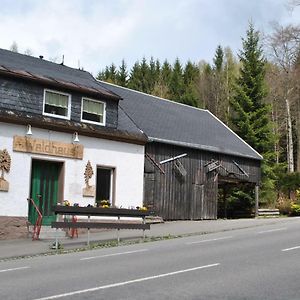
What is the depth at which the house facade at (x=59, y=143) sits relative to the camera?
20.2 metres

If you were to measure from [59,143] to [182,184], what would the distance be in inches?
326

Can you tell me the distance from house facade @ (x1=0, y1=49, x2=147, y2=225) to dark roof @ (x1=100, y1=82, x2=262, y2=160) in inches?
89.2

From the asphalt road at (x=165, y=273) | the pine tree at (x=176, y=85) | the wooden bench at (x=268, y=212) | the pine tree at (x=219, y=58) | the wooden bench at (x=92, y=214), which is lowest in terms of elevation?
the asphalt road at (x=165, y=273)

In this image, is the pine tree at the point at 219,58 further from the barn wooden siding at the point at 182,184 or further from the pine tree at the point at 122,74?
the barn wooden siding at the point at 182,184

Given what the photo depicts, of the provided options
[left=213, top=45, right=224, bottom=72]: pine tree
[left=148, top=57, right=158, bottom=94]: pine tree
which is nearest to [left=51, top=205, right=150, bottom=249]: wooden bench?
[left=148, top=57, right=158, bottom=94]: pine tree

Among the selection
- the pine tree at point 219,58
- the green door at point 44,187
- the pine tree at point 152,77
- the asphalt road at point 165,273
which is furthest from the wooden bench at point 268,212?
the pine tree at point 219,58

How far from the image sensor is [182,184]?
27.6 m

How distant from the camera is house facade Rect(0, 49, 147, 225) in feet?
66.3

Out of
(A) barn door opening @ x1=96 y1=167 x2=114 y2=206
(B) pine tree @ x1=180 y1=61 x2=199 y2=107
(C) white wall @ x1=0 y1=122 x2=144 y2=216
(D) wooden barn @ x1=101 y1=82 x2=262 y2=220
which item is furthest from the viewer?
(B) pine tree @ x1=180 y1=61 x2=199 y2=107

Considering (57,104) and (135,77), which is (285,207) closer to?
(57,104)

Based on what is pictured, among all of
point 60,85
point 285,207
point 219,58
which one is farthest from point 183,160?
point 219,58

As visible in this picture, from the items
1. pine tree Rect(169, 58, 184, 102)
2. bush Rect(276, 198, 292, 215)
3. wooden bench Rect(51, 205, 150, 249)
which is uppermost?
pine tree Rect(169, 58, 184, 102)

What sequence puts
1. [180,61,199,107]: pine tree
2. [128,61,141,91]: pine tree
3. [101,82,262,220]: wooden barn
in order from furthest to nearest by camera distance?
1. [128,61,141,91]: pine tree
2. [180,61,199,107]: pine tree
3. [101,82,262,220]: wooden barn

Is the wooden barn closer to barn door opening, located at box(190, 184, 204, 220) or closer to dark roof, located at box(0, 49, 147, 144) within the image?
barn door opening, located at box(190, 184, 204, 220)
